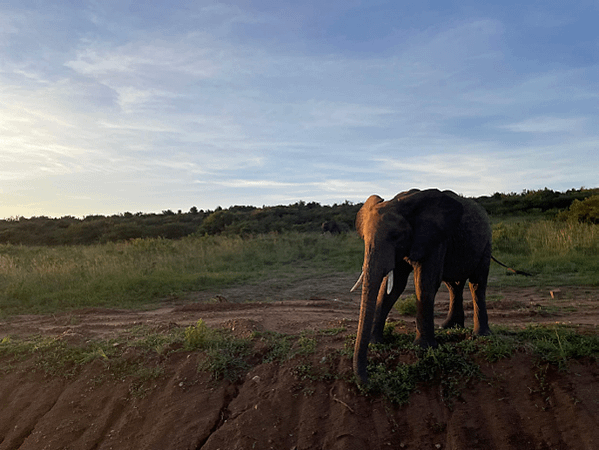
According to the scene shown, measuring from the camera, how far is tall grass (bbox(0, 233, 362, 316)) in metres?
10.6

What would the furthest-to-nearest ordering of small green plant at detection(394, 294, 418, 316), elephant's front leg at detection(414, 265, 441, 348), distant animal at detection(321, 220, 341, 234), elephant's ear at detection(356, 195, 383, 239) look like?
distant animal at detection(321, 220, 341, 234), small green plant at detection(394, 294, 418, 316), elephant's ear at detection(356, 195, 383, 239), elephant's front leg at detection(414, 265, 441, 348)

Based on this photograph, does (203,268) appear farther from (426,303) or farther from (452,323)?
(426,303)

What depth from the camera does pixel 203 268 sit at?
14461mm

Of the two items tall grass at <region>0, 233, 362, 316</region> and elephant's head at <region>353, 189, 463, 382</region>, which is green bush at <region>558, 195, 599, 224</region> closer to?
tall grass at <region>0, 233, 362, 316</region>

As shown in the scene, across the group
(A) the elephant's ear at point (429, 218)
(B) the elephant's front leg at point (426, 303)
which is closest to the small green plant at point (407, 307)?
(B) the elephant's front leg at point (426, 303)

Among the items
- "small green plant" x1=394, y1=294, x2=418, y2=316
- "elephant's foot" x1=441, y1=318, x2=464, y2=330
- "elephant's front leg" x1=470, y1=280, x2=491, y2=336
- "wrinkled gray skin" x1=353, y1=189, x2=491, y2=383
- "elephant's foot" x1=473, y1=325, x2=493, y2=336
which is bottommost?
"small green plant" x1=394, y1=294, x2=418, y2=316

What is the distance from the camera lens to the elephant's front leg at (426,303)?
465 cm

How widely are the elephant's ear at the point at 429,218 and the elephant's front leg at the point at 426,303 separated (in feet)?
0.75

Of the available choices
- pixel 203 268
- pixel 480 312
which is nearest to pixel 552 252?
pixel 480 312

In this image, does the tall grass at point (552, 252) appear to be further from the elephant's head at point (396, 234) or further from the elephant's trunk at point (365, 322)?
the elephant's trunk at point (365, 322)

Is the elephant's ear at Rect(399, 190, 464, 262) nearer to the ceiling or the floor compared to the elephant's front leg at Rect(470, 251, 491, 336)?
nearer to the ceiling

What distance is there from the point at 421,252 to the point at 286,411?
2114 mm

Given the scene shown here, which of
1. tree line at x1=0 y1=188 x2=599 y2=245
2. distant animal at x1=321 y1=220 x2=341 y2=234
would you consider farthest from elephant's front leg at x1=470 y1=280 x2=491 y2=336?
tree line at x1=0 y1=188 x2=599 y2=245

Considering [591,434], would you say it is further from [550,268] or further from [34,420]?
[550,268]
